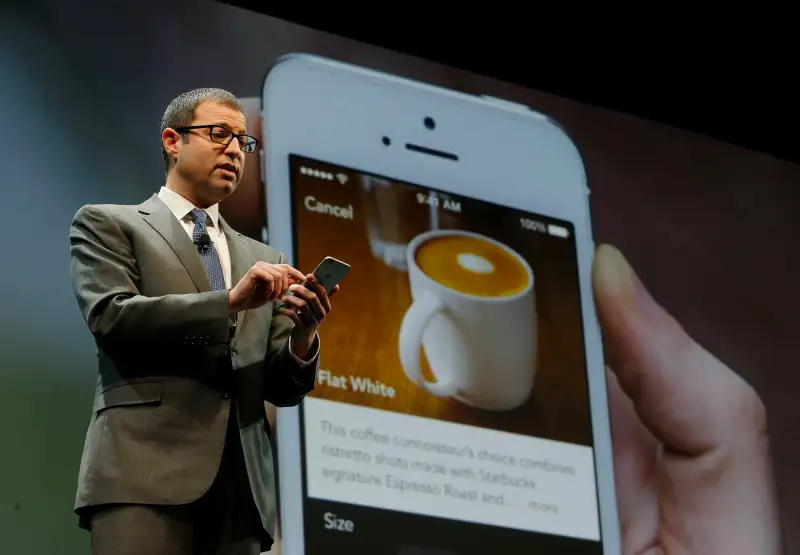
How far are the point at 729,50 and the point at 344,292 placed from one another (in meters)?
1.37

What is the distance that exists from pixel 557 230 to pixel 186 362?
1.26m

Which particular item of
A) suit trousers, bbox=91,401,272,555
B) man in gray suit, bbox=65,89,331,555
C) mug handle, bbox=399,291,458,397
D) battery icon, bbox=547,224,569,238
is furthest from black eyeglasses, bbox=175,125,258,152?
battery icon, bbox=547,224,569,238

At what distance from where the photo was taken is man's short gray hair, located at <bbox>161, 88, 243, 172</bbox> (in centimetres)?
136

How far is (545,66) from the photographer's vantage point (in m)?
2.89

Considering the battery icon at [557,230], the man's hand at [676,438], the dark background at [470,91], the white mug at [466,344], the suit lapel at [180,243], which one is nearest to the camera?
the suit lapel at [180,243]

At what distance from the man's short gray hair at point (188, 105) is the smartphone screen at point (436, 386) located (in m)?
0.70

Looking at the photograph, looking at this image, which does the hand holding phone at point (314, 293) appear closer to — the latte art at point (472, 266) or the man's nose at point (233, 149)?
the man's nose at point (233, 149)

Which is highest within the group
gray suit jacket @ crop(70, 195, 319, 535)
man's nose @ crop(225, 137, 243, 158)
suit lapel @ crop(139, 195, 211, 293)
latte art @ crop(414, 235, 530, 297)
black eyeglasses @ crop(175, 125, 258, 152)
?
latte art @ crop(414, 235, 530, 297)

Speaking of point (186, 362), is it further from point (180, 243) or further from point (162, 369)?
point (180, 243)

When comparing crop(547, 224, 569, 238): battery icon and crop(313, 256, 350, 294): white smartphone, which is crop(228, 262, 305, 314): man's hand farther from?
crop(547, 224, 569, 238): battery icon

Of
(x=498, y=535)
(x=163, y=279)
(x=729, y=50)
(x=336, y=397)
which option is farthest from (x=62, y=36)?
(x=729, y=50)

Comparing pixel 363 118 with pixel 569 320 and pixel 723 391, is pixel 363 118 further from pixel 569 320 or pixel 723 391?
pixel 723 391

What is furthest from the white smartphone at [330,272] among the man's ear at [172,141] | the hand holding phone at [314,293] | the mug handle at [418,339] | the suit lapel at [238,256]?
the mug handle at [418,339]

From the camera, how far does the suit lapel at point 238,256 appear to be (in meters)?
1.33
